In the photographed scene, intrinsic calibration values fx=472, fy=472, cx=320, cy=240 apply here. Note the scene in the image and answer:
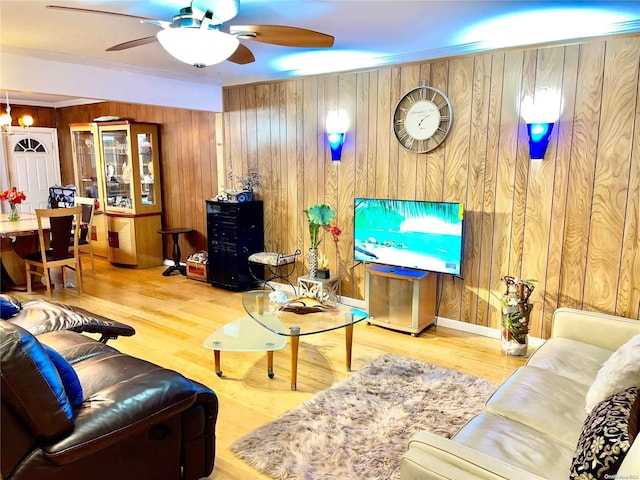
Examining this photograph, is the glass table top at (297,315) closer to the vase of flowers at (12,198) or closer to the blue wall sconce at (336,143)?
the blue wall sconce at (336,143)

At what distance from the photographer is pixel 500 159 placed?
380 cm

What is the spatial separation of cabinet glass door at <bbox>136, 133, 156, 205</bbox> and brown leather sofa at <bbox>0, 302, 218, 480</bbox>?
4.62 m

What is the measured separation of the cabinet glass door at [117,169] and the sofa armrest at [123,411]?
5.15 metres

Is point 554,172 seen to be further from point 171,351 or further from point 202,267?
point 202,267

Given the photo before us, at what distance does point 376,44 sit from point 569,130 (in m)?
1.63

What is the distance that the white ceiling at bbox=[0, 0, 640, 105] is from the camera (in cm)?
290

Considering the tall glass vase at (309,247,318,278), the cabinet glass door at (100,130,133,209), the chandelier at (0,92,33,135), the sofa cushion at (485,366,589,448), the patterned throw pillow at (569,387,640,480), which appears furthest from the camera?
the cabinet glass door at (100,130,133,209)

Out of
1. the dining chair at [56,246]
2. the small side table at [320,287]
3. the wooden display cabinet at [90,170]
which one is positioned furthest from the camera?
the wooden display cabinet at [90,170]

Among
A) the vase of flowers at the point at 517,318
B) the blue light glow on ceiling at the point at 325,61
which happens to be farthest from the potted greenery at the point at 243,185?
the vase of flowers at the point at 517,318

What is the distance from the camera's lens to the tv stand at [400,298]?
4.01 metres

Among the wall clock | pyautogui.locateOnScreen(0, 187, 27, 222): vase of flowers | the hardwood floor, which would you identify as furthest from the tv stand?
pyautogui.locateOnScreen(0, 187, 27, 222): vase of flowers

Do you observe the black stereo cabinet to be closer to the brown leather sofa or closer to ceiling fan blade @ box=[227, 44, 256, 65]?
ceiling fan blade @ box=[227, 44, 256, 65]

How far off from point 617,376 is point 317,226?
3.13 metres

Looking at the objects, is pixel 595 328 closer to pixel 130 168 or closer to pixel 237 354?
pixel 237 354
